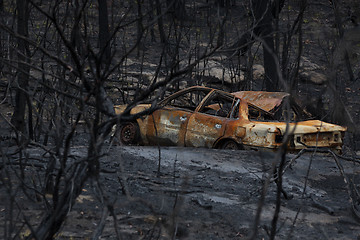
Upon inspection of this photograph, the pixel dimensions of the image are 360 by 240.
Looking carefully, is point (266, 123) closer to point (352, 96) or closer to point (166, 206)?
point (166, 206)

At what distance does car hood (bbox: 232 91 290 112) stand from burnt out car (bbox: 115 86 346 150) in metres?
0.03

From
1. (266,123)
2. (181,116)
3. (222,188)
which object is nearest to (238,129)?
(266,123)

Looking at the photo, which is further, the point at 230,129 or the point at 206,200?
the point at 230,129

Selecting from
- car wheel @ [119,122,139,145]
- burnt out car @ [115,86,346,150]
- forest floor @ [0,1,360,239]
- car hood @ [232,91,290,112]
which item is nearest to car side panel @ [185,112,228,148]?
burnt out car @ [115,86,346,150]

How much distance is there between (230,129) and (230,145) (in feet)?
1.00

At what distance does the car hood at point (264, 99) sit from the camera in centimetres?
1110

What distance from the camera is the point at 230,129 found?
34.8ft

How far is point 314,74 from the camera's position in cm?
2391

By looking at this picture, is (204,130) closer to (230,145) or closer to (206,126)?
(206,126)

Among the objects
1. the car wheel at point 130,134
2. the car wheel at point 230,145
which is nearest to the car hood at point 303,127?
the car wheel at point 230,145

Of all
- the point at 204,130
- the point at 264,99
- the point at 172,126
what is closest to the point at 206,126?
the point at 204,130

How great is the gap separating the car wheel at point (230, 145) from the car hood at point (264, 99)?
0.90m

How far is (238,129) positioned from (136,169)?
252 centimetres

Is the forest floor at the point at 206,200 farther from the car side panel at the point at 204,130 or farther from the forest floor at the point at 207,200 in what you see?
the car side panel at the point at 204,130
